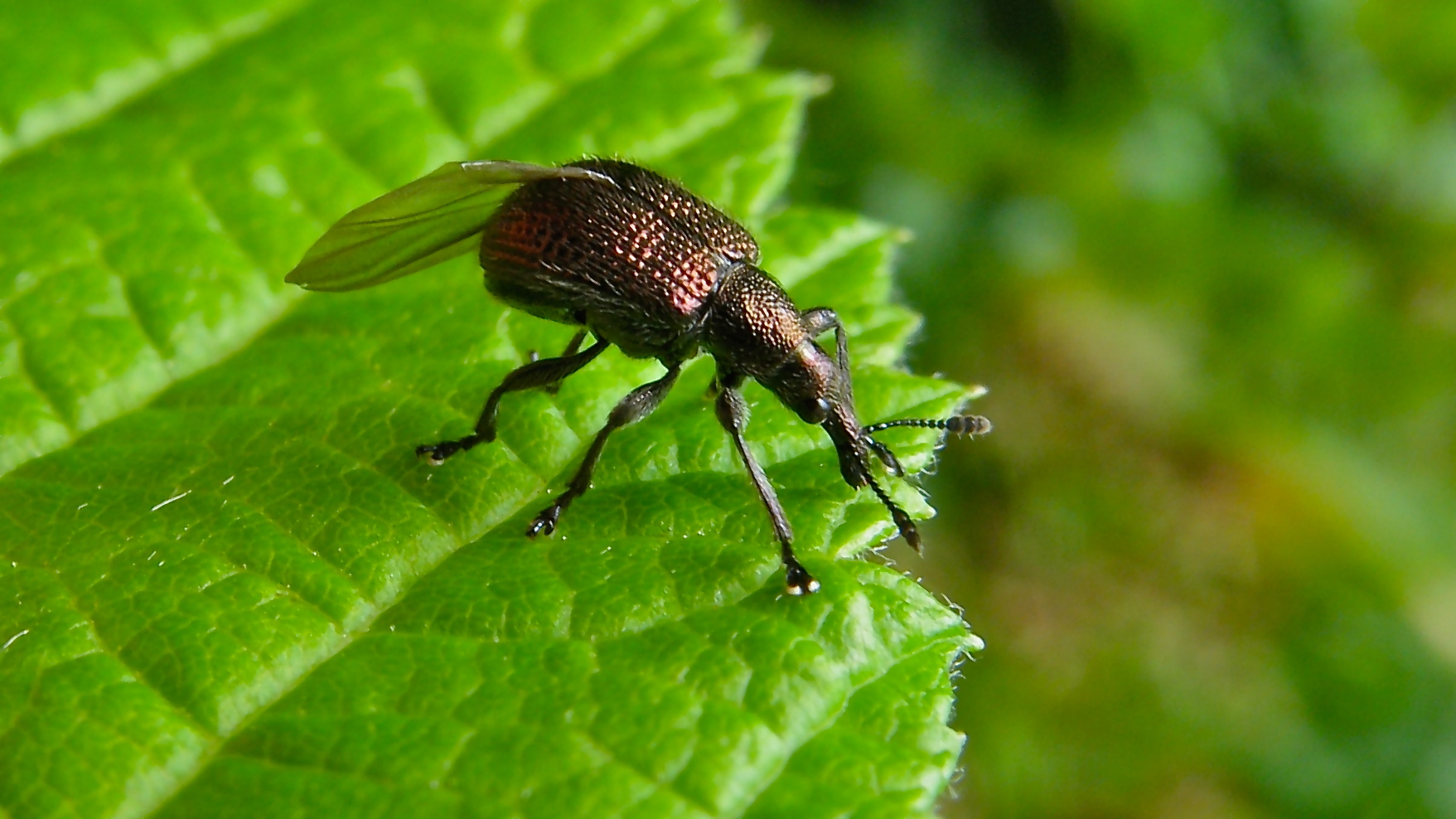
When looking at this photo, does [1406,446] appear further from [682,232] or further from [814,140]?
[682,232]

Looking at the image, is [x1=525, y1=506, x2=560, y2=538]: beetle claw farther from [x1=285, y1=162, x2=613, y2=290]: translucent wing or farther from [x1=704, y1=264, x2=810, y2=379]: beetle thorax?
[x1=285, y1=162, x2=613, y2=290]: translucent wing

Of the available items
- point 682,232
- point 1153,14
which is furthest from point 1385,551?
point 682,232

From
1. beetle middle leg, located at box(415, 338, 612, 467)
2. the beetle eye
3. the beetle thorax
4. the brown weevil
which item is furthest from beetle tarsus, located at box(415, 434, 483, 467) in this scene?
the beetle eye

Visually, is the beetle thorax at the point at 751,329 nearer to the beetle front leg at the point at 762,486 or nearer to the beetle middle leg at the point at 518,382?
the beetle front leg at the point at 762,486

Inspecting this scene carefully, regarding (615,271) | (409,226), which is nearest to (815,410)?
(615,271)

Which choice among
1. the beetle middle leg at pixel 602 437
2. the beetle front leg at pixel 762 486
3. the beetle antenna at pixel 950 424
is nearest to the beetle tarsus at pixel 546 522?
the beetle middle leg at pixel 602 437

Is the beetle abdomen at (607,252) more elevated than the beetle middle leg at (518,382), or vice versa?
the beetle abdomen at (607,252)
